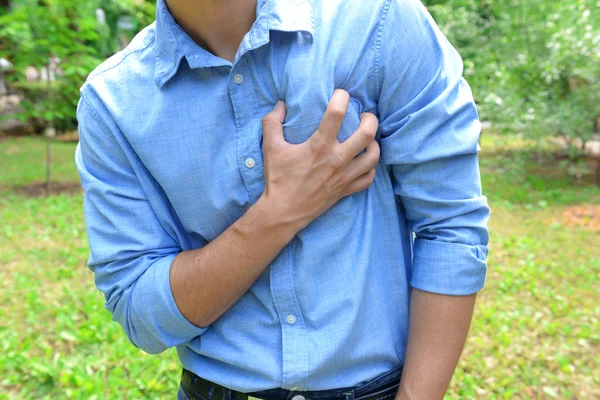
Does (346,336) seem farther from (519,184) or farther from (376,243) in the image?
(519,184)

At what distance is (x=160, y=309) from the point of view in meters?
1.14

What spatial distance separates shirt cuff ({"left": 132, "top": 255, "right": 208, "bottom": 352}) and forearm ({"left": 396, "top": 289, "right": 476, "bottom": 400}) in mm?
440

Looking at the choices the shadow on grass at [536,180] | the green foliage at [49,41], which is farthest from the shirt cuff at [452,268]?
the green foliage at [49,41]

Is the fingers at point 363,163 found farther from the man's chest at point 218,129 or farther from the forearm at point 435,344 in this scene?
the forearm at point 435,344

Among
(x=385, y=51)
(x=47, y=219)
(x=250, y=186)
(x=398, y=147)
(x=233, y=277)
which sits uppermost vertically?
(x=385, y=51)

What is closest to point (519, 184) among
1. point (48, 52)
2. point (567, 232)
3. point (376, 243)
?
point (567, 232)

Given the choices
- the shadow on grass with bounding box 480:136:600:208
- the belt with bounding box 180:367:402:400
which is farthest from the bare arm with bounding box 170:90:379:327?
the shadow on grass with bounding box 480:136:600:208

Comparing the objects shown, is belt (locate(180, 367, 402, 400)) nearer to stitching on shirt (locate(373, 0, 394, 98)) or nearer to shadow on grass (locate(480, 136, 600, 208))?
stitching on shirt (locate(373, 0, 394, 98))

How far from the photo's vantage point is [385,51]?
105cm

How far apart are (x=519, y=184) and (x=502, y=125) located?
86 centimetres

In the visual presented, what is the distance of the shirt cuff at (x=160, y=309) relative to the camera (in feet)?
3.73

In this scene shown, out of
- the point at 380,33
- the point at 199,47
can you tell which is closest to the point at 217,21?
the point at 199,47

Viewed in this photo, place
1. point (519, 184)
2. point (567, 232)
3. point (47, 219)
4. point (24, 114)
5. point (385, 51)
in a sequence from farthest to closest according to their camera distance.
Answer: point (519, 184) → point (24, 114) → point (47, 219) → point (567, 232) → point (385, 51)

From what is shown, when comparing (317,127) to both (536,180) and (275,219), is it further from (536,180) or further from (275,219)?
(536,180)
